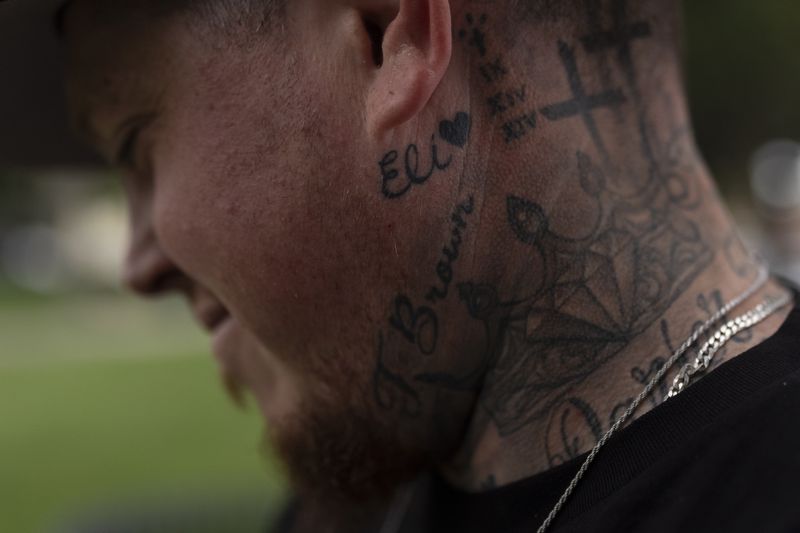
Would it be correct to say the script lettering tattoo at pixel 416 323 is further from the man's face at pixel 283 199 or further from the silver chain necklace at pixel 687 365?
the silver chain necklace at pixel 687 365

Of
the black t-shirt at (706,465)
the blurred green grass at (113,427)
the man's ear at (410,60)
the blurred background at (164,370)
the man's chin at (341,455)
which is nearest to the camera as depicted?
the black t-shirt at (706,465)

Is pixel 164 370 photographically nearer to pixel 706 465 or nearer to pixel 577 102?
pixel 577 102

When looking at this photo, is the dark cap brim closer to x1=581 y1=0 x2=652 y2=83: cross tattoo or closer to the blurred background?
the blurred background

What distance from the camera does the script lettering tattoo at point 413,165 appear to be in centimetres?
173

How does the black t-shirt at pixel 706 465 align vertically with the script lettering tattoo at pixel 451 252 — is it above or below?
below

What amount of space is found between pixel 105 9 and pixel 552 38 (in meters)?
0.93

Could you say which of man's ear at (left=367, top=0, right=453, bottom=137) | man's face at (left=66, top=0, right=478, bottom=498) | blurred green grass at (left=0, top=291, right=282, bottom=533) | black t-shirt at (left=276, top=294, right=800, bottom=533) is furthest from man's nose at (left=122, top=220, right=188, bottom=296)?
blurred green grass at (left=0, top=291, right=282, bottom=533)

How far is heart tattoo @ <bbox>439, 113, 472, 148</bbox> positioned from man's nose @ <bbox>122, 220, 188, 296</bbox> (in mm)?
786

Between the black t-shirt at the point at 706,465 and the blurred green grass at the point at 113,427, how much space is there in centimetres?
263

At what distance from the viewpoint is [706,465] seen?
1473mm

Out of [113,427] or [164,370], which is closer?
[113,427]

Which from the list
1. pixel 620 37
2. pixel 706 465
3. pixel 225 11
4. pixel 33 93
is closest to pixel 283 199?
pixel 225 11

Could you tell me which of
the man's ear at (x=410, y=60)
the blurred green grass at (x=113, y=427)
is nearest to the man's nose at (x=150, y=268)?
the man's ear at (x=410, y=60)

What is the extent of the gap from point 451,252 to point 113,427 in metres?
9.88
